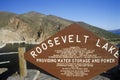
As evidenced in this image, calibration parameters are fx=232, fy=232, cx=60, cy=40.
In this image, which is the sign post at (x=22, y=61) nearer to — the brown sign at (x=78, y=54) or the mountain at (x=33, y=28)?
the brown sign at (x=78, y=54)

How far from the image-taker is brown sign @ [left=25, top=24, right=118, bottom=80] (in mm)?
4449

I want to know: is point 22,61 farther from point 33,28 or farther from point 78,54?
point 33,28

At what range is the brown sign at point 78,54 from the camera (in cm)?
445

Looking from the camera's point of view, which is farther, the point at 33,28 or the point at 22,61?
the point at 33,28

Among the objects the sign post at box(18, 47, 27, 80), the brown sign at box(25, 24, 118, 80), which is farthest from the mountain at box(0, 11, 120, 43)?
the brown sign at box(25, 24, 118, 80)

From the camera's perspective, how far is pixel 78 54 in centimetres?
453

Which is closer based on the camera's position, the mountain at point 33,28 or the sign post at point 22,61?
the sign post at point 22,61

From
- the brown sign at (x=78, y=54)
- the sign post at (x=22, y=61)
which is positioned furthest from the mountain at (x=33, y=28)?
the brown sign at (x=78, y=54)

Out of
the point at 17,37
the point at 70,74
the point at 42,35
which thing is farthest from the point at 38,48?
the point at 42,35

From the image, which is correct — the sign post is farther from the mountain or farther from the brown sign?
the mountain

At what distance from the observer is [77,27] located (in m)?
4.45

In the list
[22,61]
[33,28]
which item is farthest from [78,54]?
[33,28]

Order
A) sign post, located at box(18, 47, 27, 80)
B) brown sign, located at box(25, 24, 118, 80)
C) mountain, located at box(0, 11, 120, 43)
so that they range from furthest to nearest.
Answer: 1. mountain, located at box(0, 11, 120, 43)
2. sign post, located at box(18, 47, 27, 80)
3. brown sign, located at box(25, 24, 118, 80)

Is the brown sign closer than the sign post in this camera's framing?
Yes
